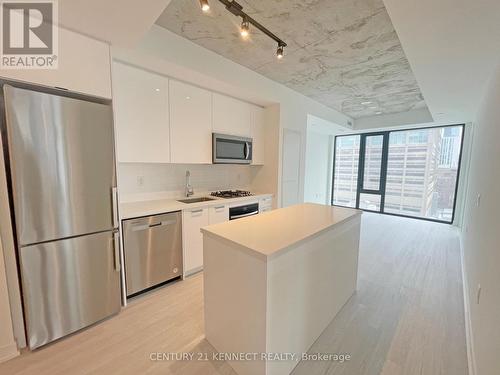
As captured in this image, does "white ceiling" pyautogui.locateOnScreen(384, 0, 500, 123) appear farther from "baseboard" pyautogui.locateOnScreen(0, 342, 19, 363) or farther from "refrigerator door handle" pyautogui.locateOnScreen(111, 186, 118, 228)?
"baseboard" pyautogui.locateOnScreen(0, 342, 19, 363)

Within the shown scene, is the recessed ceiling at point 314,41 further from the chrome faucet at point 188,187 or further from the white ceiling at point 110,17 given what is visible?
the chrome faucet at point 188,187

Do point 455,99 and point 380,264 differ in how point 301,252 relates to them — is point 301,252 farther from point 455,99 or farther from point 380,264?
point 455,99

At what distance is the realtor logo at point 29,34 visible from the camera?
4.43ft

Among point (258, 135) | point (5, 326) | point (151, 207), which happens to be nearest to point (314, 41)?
point (258, 135)

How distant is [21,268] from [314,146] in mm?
6401

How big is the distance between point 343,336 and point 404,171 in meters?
5.45

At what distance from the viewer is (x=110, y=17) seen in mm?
1473

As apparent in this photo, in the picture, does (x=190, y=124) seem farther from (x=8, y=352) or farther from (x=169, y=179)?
(x=8, y=352)

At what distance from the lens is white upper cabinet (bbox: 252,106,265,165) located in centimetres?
356

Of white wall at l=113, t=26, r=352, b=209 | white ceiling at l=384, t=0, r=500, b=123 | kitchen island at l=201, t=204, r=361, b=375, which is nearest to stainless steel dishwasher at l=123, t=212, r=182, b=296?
kitchen island at l=201, t=204, r=361, b=375

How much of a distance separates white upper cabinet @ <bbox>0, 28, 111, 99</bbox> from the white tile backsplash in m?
0.98

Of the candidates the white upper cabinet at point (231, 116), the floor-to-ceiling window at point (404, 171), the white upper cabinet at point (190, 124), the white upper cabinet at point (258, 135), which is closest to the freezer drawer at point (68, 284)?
the white upper cabinet at point (190, 124)

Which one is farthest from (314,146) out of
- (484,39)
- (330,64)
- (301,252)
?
(301,252)

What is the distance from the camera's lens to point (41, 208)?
1513 mm
